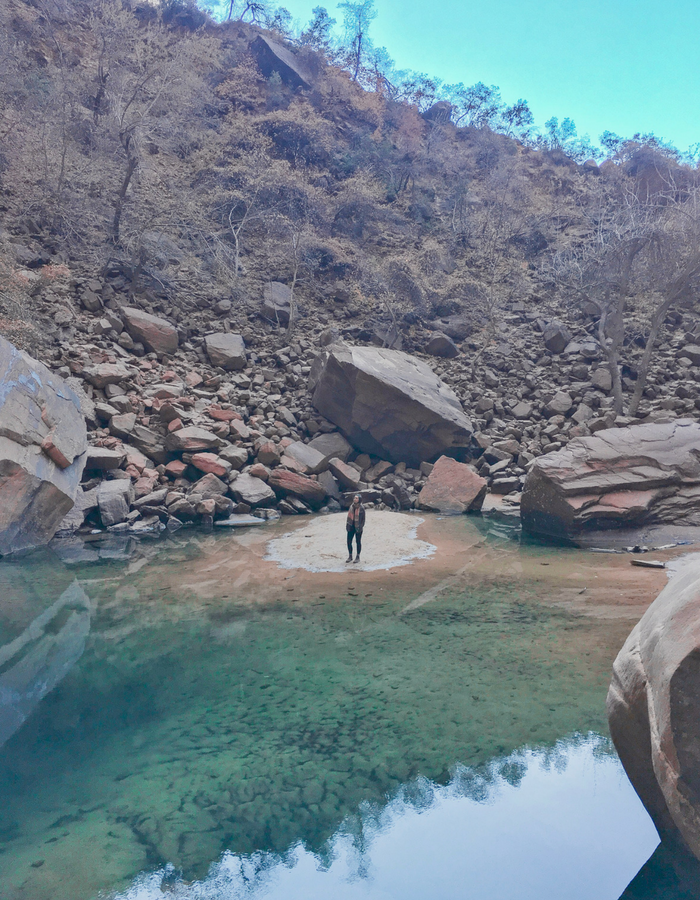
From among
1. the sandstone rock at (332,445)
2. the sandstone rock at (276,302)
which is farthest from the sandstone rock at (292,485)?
the sandstone rock at (276,302)

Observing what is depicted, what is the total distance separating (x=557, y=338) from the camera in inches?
757

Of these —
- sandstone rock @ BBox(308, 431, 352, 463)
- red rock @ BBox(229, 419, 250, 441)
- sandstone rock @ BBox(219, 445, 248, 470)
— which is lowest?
sandstone rock @ BBox(219, 445, 248, 470)

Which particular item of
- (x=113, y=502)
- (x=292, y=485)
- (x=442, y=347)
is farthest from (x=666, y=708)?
(x=442, y=347)

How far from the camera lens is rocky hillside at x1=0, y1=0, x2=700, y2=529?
521 inches

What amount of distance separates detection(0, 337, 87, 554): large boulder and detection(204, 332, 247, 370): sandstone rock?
6253 millimetres

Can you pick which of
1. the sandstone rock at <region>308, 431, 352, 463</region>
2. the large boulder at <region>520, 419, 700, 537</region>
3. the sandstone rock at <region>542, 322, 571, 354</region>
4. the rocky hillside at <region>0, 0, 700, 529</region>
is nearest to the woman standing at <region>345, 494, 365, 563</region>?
the rocky hillside at <region>0, 0, 700, 529</region>

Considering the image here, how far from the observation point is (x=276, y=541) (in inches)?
394

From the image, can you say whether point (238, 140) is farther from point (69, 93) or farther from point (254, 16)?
point (254, 16)

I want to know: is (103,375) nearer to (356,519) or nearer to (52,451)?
(52,451)

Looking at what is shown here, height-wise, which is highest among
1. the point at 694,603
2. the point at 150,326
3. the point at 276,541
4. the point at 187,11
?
the point at 187,11

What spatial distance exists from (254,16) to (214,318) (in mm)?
23826

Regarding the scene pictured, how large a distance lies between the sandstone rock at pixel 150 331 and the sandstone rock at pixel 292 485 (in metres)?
5.47

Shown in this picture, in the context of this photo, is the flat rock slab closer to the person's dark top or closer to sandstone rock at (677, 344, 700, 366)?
the person's dark top

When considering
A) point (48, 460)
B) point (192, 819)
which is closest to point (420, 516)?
point (48, 460)
